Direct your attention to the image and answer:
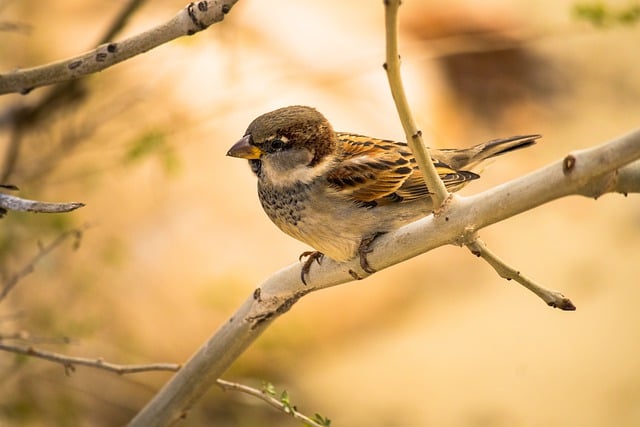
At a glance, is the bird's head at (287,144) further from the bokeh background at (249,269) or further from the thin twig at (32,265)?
the bokeh background at (249,269)

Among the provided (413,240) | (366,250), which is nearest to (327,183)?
(366,250)

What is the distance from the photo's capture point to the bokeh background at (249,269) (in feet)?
10.2

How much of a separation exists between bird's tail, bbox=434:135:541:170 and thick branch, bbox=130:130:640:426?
396mm

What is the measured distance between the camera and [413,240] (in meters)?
1.47

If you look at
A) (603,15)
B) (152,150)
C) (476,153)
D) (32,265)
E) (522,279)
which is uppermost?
(603,15)

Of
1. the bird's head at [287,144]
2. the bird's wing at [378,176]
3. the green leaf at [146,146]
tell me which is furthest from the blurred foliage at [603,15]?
the green leaf at [146,146]

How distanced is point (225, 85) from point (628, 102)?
2461mm

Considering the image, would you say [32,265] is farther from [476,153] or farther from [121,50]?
[476,153]

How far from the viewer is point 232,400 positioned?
10.9ft

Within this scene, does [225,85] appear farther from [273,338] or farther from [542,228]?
[542,228]

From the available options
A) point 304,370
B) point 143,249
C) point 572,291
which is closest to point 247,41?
point 143,249

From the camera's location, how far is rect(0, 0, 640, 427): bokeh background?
312 centimetres

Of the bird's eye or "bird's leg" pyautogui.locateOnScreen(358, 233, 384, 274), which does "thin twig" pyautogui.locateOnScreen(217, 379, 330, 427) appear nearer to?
"bird's leg" pyautogui.locateOnScreen(358, 233, 384, 274)

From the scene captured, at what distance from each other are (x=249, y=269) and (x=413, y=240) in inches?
82.8
